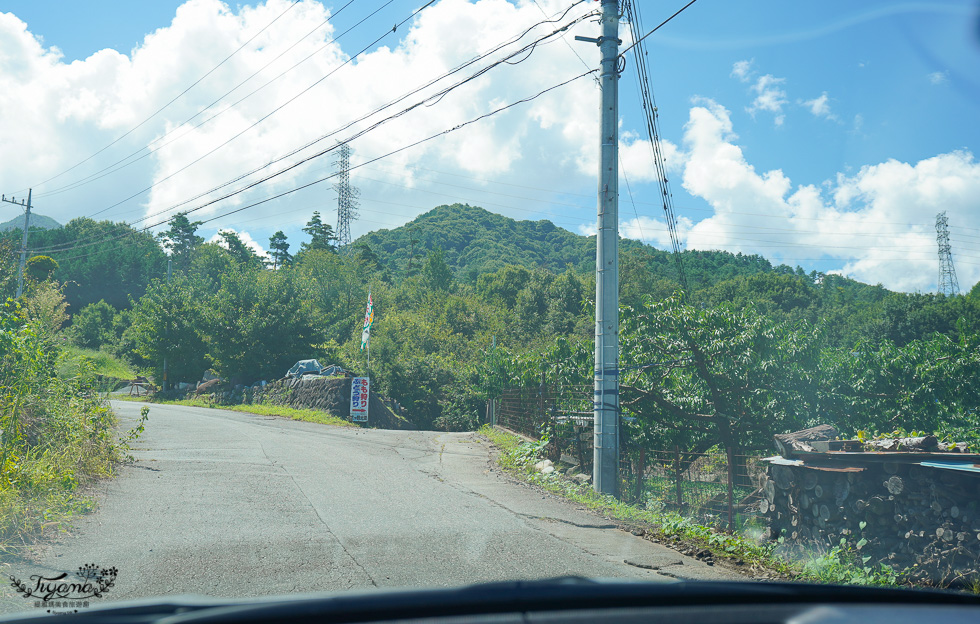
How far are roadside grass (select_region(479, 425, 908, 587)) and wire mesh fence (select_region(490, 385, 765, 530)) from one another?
1.76m

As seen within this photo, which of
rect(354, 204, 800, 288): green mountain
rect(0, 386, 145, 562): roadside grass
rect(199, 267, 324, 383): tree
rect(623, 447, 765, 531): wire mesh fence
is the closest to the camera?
rect(0, 386, 145, 562): roadside grass

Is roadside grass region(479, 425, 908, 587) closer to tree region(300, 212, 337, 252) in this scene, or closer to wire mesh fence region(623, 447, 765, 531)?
wire mesh fence region(623, 447, 765, 531)

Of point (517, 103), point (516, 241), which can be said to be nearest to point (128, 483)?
point (517, 103)

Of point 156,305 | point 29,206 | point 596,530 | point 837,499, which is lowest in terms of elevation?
point 596,530

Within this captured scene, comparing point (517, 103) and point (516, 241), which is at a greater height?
point (516, 241)

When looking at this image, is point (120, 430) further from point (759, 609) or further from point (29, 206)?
point (29, 206)

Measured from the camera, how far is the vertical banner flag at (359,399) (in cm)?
2522

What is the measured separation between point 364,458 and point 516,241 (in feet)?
324

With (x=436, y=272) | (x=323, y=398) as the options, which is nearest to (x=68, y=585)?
(x=323, y=398)

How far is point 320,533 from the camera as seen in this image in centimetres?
654

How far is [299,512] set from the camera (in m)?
7.55

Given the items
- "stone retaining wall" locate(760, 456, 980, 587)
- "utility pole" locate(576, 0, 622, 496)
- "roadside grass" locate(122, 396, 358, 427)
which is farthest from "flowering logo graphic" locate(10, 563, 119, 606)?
"roadside grass" locate(122, 396, 358, 427)

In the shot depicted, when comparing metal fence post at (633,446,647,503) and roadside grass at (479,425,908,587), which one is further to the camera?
metal fence post at (633,446,647,503)

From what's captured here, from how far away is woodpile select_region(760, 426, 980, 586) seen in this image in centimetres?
547
